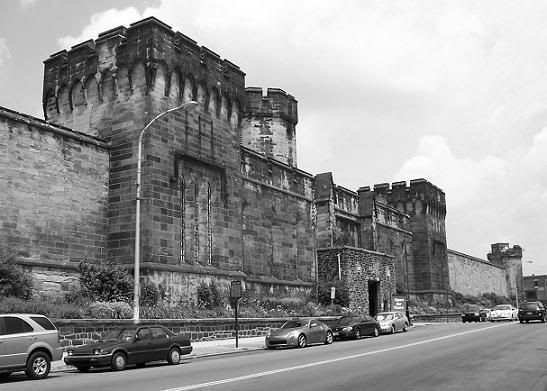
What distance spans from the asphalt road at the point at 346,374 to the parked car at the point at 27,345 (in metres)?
0.36

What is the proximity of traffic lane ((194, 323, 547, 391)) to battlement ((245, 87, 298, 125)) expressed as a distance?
31.6 m

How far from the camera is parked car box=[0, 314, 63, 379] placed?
47.2ft

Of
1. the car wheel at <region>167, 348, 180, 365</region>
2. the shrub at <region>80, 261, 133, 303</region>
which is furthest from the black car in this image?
the car wheel at <region>167, 348, 180, 365</region>

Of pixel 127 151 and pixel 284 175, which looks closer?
pixel 127 151

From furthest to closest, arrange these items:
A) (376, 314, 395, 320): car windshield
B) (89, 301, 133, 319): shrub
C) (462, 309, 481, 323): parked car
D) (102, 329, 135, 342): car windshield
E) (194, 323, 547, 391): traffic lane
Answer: (462, 309, 481, 323): parked car < (376, 314, 395, 320): car windshield < (89, 301, 133, 319): shrub < (102, 329, 135, 342): car windshield < (194, 323, 547, 391): traffic lane

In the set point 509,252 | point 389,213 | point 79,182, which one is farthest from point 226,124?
point 509,252

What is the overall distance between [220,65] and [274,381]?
73.5ft

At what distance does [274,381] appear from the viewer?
12.3m

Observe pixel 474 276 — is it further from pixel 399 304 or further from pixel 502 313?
pixel 399 304

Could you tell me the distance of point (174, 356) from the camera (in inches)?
715

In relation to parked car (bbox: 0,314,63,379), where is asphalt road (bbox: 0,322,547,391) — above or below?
below

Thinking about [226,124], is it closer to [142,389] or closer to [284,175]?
[284,175]

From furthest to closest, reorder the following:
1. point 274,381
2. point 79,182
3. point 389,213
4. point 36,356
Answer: point 389,213 < point 79,182 < point 36,356 < point 274,381

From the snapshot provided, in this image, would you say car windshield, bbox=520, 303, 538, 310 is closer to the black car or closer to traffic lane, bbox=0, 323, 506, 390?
the black car
